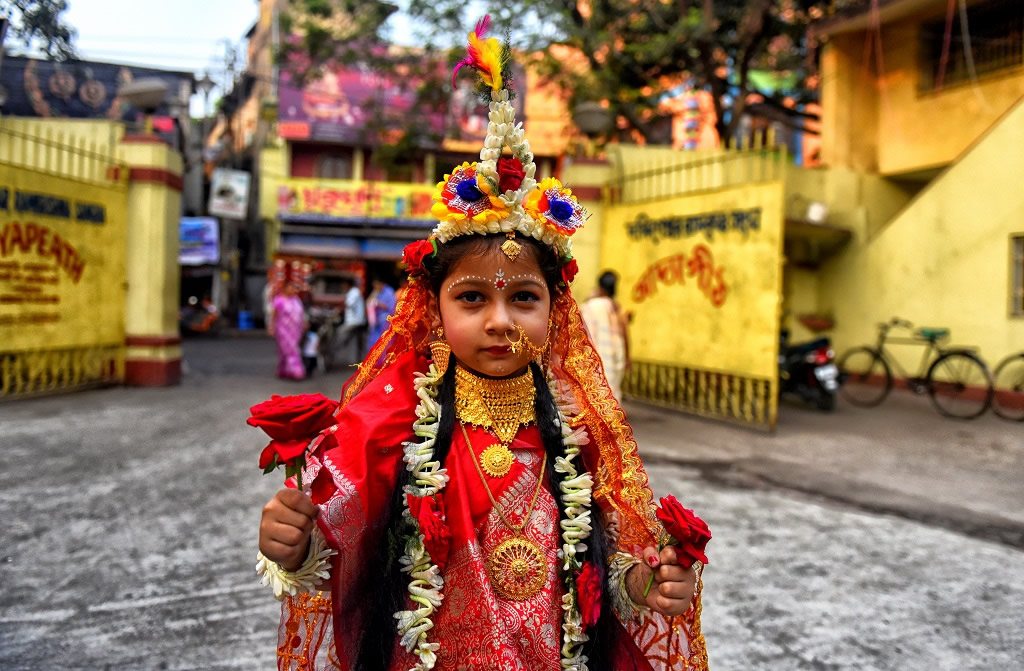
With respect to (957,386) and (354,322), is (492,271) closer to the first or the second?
(957,386)

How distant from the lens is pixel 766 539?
3941 millimetres

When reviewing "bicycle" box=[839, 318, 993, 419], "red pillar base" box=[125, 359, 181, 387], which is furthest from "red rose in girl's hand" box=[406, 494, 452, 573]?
"red pillar base" box=[125, 359, 181, 387]

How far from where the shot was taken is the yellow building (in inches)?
347

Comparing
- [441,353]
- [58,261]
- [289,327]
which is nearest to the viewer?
[441,353]

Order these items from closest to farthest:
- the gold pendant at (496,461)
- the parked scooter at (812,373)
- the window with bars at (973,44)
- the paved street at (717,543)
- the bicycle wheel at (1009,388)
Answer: the gold pendant at (496,461), the paved street at (717,543), the bicycle wheel at (1009,388), the parked scooter at (812,373), the window with bars at (973,44)

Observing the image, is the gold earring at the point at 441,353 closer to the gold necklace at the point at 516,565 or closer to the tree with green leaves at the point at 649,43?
the gold necklace at the point at 516,565

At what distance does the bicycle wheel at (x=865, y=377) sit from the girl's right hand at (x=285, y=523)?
28.8ft

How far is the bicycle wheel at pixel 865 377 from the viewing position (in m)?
8.99

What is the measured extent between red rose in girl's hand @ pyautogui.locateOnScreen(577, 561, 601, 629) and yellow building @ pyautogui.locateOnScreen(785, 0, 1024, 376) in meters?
9.17

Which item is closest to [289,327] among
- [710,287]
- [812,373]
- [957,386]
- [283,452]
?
[710,287]

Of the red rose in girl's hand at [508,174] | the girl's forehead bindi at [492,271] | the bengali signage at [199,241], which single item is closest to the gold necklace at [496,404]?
the girl's forehead bindi at [492,271]

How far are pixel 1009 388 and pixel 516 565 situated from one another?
29.2ft

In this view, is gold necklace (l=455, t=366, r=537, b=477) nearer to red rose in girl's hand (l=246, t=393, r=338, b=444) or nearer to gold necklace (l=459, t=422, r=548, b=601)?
gold necklace (l=459, t=422, r=548, b=601)

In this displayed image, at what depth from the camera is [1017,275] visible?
8586 millimetres
